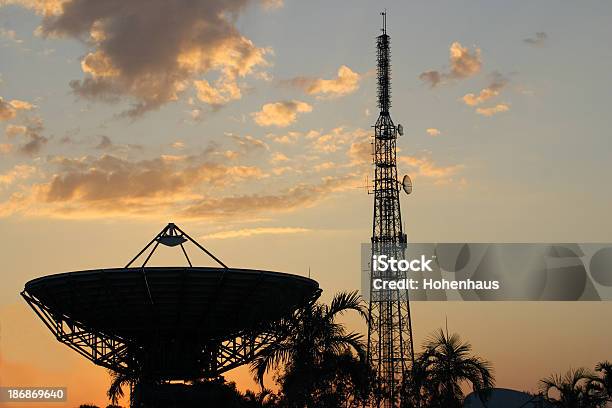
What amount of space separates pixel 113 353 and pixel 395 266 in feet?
153

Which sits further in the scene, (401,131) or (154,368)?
(401,131)

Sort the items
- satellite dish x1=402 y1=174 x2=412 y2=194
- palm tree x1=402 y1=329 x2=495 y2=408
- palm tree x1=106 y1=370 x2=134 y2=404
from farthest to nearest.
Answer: satellite dish x1=402 y1=174 x2=412 y2=194
palm tree x1=106 y1=370 x2=134 y2=404
palm tree x1=402 y1=329 x2=495 y2=408

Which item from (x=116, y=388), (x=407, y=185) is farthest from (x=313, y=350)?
(x=407, y=185)

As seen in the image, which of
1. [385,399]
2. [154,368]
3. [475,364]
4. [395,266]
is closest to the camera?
[475,364]

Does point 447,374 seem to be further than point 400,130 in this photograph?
No

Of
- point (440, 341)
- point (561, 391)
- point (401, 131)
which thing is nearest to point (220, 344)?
point (561, 391)

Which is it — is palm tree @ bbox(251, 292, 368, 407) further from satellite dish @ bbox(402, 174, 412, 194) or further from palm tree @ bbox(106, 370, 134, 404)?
satellite dish @ bbox(402, 174, 412, 194)

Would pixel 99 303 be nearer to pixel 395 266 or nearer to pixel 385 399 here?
pixel 385 399

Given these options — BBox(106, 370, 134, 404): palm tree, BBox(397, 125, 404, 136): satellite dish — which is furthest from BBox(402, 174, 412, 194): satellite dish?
BBox(106, 370, 134, 404): palm tree

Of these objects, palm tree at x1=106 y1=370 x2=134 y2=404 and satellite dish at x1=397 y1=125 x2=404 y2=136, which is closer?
palm tree at x1=106 y1=370 x2=134 y2=404

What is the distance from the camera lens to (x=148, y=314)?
71312 mm

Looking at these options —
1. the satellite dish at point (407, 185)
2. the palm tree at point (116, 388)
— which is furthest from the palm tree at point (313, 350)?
the satellite dish at point (407, 185)

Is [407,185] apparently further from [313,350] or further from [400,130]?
[313,350]

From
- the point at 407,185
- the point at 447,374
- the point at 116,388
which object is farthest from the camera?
the point at 407,185
